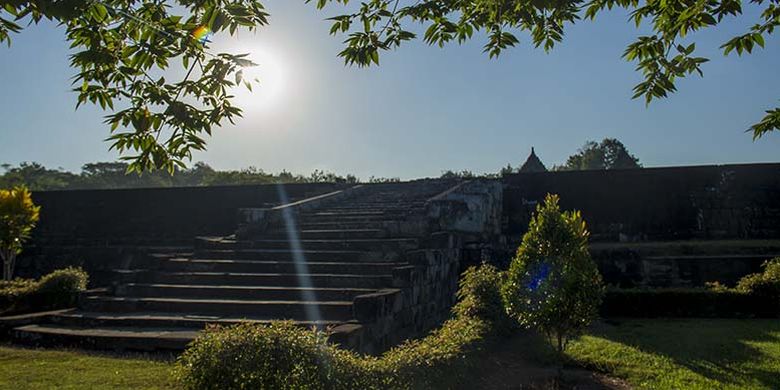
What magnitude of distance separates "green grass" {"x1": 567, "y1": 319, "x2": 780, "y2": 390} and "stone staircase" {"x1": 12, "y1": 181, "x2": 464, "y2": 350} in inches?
121

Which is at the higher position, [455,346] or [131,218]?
[131,218]

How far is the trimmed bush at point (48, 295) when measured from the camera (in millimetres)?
9234

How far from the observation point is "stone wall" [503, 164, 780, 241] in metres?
13.7

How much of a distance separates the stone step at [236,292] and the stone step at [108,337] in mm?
1196

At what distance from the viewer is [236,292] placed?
8.02 m

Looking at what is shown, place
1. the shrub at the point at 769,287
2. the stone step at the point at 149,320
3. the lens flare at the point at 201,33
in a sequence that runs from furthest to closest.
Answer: the shrub at the point at 769,287 → the stone step at the point at 149,320 → the lens flare at the point at 201,33

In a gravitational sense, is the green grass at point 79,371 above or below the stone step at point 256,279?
below

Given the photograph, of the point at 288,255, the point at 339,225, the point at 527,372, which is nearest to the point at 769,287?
the point at 527,372

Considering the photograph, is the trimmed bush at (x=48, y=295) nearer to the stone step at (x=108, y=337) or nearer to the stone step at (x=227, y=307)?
the stone step at (x=227, y=307)

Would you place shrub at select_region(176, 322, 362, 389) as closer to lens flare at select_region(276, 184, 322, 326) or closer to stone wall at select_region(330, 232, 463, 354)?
stone wall at select_region(330, 232, 463, 354)

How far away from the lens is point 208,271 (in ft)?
30.2

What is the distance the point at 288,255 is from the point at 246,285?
47.0 inches

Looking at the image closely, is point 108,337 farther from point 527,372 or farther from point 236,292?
point 527,372

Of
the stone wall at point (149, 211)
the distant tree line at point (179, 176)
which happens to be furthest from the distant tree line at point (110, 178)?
the stone wall at point (149, 211)
